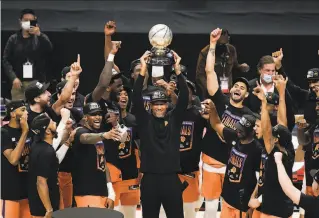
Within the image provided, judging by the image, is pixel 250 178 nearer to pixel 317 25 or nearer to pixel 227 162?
pixel 227 162

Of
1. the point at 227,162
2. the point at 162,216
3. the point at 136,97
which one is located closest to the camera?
the point at 136,97

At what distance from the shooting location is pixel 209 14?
13.8m

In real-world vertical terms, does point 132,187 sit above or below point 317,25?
below

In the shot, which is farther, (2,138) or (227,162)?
(227,162)

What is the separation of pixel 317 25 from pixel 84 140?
5.87m

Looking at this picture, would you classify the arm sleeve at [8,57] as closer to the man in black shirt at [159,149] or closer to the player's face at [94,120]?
the player's face at [94,120]

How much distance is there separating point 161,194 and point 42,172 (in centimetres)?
119

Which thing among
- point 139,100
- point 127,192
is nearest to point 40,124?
point 139,100

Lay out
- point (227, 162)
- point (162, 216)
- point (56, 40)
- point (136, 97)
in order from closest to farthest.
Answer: point (136, 97) → point (227, 162) → point (162, 216) → point (56, 40)

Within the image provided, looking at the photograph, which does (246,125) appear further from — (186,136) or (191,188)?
(191,188)

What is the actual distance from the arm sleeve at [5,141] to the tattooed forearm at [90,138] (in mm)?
738

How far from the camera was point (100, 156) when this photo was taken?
922 centimetres

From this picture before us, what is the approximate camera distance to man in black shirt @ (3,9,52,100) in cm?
1256

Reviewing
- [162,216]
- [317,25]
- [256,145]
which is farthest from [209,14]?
[256,145]
